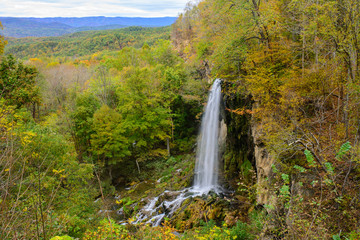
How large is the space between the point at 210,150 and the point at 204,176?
198cm

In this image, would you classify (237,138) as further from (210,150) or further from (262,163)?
(262,163)

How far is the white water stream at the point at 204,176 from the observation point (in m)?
12.5

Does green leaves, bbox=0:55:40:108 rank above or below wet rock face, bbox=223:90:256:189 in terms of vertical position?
above

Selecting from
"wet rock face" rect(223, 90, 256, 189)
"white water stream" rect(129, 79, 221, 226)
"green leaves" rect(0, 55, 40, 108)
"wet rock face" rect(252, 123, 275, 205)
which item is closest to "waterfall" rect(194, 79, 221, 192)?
"white water stream" rect(129, 79, 221, 226)

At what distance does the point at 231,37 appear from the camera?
1048 centimetres

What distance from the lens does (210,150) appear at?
15422mm

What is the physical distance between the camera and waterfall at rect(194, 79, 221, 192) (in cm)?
1444

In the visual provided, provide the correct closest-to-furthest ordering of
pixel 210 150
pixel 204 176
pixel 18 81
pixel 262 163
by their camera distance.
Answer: pixel 262 163 < pixel 18 81 < pixel 204 176 < pixel 210 150

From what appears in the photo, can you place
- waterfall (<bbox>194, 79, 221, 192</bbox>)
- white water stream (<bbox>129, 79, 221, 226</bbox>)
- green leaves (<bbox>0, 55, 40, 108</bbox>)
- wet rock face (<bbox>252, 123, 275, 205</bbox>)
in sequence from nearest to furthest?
wet rock face (<bbox>252, 123, 275, 205</bbox>) < white water stream (<bbox>129, 79, 221, 226</bbox>) < green leaves (<bbox>0, 55, 40, 108</bbox>) < waterfall (<bbox>194, 79, 221, 192</bbox>)

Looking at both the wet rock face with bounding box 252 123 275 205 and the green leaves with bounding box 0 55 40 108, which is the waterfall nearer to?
the wet rock face with bounding box 252 123 275 205

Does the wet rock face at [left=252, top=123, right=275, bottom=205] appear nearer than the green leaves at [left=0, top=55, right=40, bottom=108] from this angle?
Yes

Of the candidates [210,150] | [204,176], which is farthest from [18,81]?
[204,176]

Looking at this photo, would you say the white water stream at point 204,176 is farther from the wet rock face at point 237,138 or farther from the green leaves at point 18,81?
the green leaves at point 18,81

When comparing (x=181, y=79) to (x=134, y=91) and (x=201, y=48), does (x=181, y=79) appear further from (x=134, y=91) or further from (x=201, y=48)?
(x=134, y=91)
